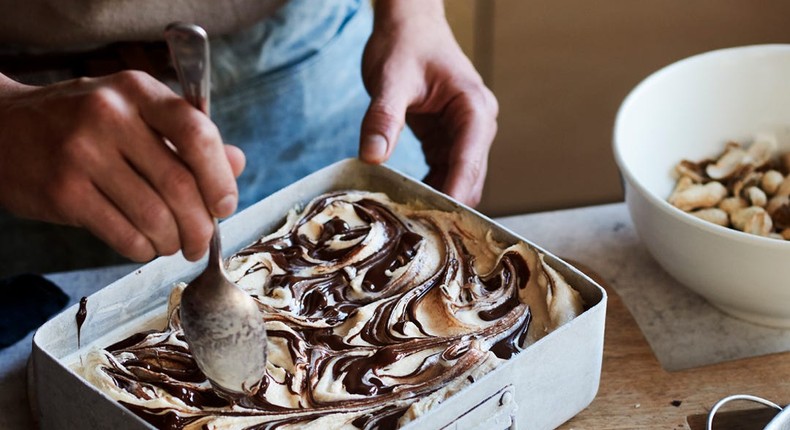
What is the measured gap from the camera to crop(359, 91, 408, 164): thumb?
1.52 metres

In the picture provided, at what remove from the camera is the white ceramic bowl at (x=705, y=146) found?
1396mm

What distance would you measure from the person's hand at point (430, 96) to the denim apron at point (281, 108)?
15 cm

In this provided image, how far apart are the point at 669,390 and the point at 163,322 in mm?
692

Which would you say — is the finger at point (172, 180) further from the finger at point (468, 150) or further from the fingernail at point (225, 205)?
the finger at point (468, 150)

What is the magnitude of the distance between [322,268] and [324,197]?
0.16 meters

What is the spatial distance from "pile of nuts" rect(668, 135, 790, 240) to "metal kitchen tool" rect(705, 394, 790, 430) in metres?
0.31

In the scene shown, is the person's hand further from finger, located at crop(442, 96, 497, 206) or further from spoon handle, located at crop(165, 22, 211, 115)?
spoon handle, located at crop(165, 22, 211, 115)

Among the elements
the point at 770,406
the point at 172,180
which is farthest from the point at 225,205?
the point at 770,406

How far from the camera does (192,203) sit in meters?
1.08

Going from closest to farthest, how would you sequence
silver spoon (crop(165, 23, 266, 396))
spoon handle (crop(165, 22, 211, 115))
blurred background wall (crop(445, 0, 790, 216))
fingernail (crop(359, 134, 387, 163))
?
spoon handle (crop(165, 22, 211, 115)) < silver spoon (crop(165, 23, 266, 396)) < fingernail (crop(359, 134, 387, 163)) < blurred background wall (crop(445, 0, 790, 216))

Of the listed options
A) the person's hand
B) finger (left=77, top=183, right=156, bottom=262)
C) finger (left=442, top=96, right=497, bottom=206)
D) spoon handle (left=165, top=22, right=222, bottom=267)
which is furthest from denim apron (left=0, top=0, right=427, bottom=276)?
spoon handle (left=165, top=22, right=222, bottom=267)

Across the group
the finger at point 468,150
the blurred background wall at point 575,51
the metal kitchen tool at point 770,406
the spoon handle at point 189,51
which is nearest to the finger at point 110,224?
the spoon handle at point 189,51

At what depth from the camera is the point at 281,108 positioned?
186 cm

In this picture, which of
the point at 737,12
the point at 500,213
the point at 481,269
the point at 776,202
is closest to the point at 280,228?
the point at 481,269
